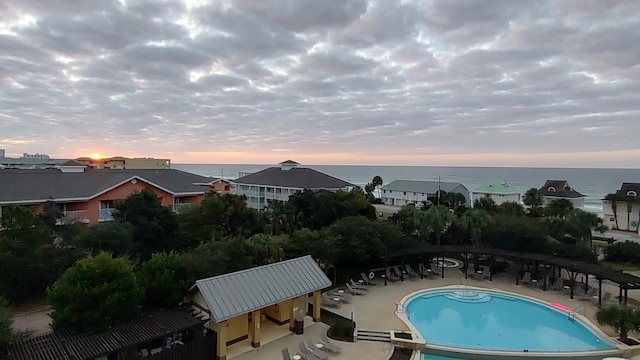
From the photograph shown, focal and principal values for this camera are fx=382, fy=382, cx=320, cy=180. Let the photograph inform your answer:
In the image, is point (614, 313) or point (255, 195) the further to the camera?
point (255, 195)

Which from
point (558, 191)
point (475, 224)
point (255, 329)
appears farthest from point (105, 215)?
point (558, 191)

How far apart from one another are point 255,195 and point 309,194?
65.3 ft

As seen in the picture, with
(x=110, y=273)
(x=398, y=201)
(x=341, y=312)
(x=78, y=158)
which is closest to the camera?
(x=110, y=273)

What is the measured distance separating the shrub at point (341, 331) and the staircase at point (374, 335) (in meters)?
0.41

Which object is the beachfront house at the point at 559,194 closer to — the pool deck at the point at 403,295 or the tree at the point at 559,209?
the tree at the point at 559,209

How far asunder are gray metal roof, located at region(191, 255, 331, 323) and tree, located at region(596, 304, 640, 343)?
11982 mm

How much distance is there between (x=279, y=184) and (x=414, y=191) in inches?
1004

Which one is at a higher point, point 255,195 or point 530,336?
point 255,195

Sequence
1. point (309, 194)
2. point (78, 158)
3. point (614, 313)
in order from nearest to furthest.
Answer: point (614, 313) → point (309, 194) → point (78, 158)

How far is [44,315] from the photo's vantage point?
17.8 meters

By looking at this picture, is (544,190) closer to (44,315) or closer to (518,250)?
(518,250)

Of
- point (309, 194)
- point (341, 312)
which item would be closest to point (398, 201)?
point (309, 194)

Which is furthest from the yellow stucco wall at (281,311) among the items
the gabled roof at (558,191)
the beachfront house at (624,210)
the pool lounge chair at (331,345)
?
the gabled roof at (558,191)

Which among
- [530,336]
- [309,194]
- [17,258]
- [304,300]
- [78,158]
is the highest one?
[78,158]
